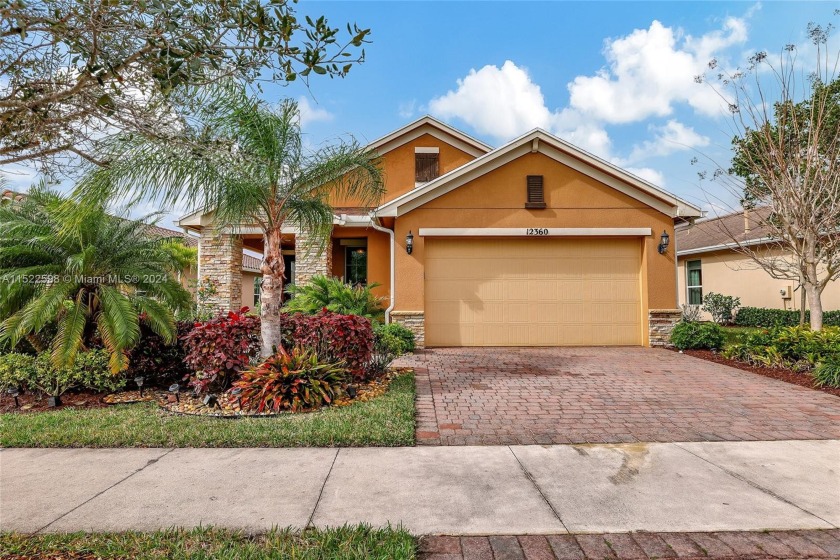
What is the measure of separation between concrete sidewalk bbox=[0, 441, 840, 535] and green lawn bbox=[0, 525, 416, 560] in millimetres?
155

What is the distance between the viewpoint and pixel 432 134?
49.7 ft

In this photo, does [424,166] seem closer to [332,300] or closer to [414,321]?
[414,321]

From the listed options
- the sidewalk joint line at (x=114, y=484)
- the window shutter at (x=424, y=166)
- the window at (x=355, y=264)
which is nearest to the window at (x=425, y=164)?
the window shutter at (x=424, y=166)

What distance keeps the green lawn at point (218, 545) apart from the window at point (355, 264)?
38.5 feet

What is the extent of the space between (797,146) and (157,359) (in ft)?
44.3

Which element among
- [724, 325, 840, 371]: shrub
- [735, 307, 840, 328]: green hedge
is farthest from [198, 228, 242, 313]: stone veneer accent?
[735, 307, 840, 328]: green hedge

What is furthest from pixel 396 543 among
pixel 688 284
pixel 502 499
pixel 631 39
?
pixel 688 284

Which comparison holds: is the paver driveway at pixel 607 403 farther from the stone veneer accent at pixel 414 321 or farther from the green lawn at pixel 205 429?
the stone veneer accent at pixel 414 321

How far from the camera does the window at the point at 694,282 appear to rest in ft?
61.8

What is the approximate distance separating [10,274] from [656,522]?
8204mm

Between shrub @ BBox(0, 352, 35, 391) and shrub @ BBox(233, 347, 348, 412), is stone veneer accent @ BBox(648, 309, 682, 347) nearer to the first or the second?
shrub @ BBox(233, 347, 348, 412)

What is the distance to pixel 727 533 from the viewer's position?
9.59 ft

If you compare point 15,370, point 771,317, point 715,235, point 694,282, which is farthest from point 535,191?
point 694,282

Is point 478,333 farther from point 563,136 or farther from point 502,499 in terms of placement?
point 502,499
